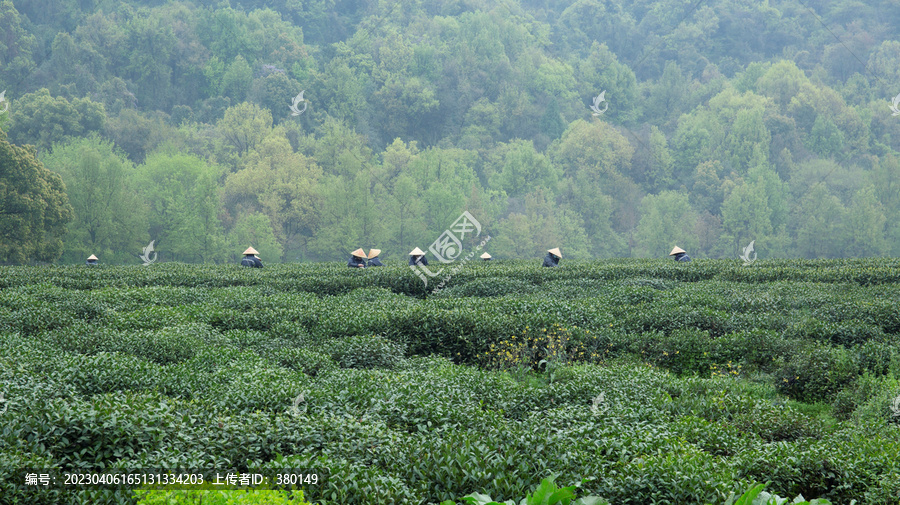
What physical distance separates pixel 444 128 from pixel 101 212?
137 ft

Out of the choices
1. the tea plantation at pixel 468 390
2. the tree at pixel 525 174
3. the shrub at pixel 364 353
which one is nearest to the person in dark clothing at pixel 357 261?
the tea plantation at pixel 468 390

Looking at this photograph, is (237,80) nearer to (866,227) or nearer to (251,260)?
(251,260)

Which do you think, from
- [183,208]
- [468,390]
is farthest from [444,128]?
[468,390]

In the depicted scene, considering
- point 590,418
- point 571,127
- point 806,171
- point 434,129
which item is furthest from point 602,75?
point 590,418

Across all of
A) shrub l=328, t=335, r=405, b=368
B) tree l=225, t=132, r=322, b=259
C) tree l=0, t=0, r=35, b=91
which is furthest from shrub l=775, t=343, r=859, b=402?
tree l=0, t=0, r=35, b=91

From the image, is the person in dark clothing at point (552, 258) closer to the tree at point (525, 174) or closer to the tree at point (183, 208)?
the tree at point (183, 208)

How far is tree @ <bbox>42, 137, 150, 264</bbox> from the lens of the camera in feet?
122

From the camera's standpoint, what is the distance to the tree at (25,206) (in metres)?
25.3

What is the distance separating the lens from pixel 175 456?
3.94 metres

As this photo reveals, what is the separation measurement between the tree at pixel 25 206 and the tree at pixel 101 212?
10.2m

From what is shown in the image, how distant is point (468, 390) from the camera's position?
19.8 feet

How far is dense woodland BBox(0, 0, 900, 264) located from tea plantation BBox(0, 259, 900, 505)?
2259 centimetres

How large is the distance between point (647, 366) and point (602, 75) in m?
74.4

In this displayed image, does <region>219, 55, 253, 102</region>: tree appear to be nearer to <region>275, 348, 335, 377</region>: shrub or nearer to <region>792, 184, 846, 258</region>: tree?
<region>792, 184, 846, 258</region>: tree
